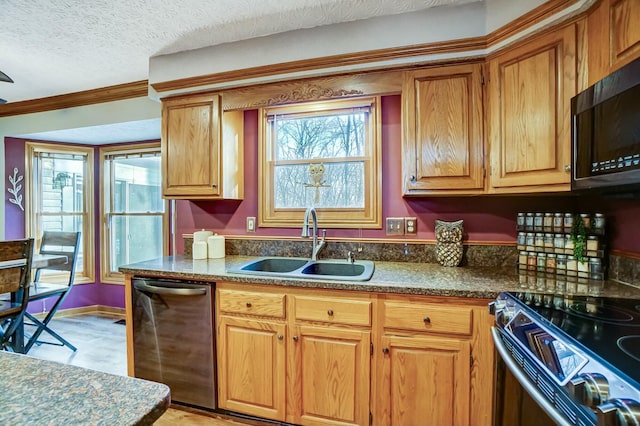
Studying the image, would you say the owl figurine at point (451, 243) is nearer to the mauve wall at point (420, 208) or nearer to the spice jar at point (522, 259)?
the mauve wall at point (420, 208)

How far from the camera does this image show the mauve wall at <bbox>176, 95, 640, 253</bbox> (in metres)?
1.62

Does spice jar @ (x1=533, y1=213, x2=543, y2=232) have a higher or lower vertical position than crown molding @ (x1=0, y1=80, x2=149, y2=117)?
lower

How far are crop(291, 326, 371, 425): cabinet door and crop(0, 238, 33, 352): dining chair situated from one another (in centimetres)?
188

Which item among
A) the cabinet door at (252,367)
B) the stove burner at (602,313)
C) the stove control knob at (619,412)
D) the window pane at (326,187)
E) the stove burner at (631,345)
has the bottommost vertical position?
the cabinet door at (252,367)

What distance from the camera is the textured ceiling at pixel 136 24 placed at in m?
1.79

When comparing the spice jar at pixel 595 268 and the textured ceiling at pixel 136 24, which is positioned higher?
the textured ceiling at pixel 136 24

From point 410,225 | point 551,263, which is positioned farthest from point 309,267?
point 551,263

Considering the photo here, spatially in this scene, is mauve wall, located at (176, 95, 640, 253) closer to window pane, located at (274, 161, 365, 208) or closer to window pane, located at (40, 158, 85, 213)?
window pane, located at (274, 161, 365, 208)

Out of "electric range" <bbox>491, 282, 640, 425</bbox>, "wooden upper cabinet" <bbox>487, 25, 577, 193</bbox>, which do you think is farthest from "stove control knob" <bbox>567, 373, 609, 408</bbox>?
"wooden upper cabinet" <bbox>487, 25, 577, 193</bbox>

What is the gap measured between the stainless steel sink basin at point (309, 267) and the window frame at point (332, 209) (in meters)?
0.28

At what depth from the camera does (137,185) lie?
3697 mm

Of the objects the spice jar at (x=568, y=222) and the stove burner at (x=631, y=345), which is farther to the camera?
the spice jar at (x=568, y=222)

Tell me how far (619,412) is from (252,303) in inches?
59.2

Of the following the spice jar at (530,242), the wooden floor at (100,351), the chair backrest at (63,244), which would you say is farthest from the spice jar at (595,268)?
the chair backrest at (63,244)
